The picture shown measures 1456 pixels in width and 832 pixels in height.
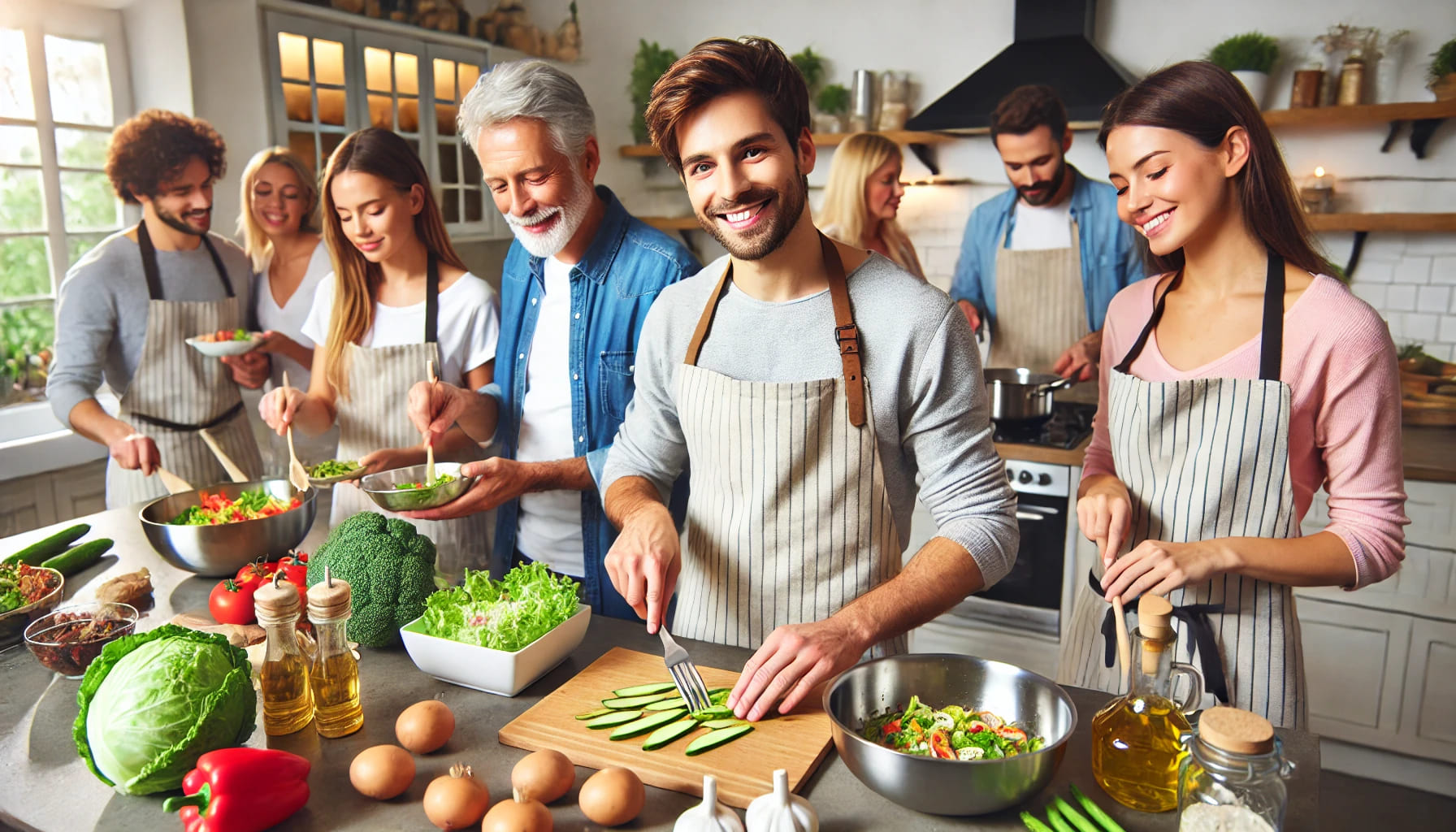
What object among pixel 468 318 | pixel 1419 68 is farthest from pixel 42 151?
pixel 1419 68

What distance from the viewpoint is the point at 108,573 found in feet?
6.84

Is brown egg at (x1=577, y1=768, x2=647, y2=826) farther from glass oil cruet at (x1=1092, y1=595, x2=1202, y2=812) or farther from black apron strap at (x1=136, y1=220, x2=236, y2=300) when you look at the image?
black apron strap at (x1=136, y1=220, x2=236, y2=300)

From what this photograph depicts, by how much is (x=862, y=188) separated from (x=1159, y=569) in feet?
9.22

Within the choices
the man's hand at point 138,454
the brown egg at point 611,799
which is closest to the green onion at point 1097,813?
the brown egg at point 611,799

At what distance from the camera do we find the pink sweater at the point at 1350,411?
1641mm

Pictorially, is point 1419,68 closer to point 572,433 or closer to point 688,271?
point 688,271

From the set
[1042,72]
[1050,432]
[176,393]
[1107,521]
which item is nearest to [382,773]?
[1107,521]

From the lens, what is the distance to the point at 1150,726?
120 cm

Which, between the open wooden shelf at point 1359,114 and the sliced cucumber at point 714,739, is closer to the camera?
the sliced cucumber at point 714,739

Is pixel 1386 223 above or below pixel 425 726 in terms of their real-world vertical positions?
above

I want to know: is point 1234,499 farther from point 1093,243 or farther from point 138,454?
point 138,454

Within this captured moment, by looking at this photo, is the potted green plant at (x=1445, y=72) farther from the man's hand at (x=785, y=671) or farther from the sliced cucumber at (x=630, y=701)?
the sliced cucumber at (x=630, y=701)

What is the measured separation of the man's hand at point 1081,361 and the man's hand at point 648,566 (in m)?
2.36

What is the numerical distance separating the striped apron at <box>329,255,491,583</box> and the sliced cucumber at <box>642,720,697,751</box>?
3.87 feet
